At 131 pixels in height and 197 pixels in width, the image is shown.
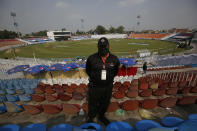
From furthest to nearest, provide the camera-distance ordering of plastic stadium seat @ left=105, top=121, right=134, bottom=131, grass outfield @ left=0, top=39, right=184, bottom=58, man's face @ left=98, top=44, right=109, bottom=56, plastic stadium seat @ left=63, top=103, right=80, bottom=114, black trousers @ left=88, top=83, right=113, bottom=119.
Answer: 1. grass outfield @ left=0, top=39, right=184, bottom=58
2. plastic stadium seat @ left=63, top=103, right=80, bottom=114
3. black trousers @ left=88, top=83, right=113, bottom=119
4. plastic stadium seat @ left=105, top=121, right=134, bottom=131
5. man's face @ left=98, top=44, right=109, bottom=56

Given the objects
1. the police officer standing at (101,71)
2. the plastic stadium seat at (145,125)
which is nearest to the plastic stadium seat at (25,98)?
the police officer standing at (101,71)

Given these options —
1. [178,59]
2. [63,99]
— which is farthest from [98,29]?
[63,99]

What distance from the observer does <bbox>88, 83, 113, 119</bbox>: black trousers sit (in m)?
2.48

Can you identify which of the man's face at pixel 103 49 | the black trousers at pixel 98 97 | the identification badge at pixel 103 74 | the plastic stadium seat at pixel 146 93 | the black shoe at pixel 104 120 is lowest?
the black shoe at pixel 104 120

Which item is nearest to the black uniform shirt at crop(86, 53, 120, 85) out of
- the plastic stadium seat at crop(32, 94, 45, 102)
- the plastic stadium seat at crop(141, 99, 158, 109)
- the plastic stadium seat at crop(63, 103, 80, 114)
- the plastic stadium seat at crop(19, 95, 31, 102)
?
the plastic stadium seat at crop(63, 103, 80, 114)

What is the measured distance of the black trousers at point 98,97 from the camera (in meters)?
2.48

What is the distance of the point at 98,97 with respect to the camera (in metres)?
2.57

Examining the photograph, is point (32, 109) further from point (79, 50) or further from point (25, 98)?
point (79, 50)

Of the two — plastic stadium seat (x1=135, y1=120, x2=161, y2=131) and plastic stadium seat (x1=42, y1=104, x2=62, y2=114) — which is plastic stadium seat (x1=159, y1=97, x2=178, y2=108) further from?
plastic stadium seat (x1=42, y1=104, x2=62, y2=114)

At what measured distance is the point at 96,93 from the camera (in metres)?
2.52

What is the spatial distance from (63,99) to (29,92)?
9.87 feet

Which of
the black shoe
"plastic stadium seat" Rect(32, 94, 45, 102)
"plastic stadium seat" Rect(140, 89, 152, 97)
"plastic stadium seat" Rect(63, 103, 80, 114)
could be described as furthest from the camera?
"plastic stadium seat" Rect(32, 94, 45, 102)

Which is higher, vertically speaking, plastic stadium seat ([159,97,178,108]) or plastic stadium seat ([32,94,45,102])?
plastic stadium seat ([159,97,178,108])

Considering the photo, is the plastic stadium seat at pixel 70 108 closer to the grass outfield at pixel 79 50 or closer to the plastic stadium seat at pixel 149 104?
the plastic stadium seat at pixel 149 104
